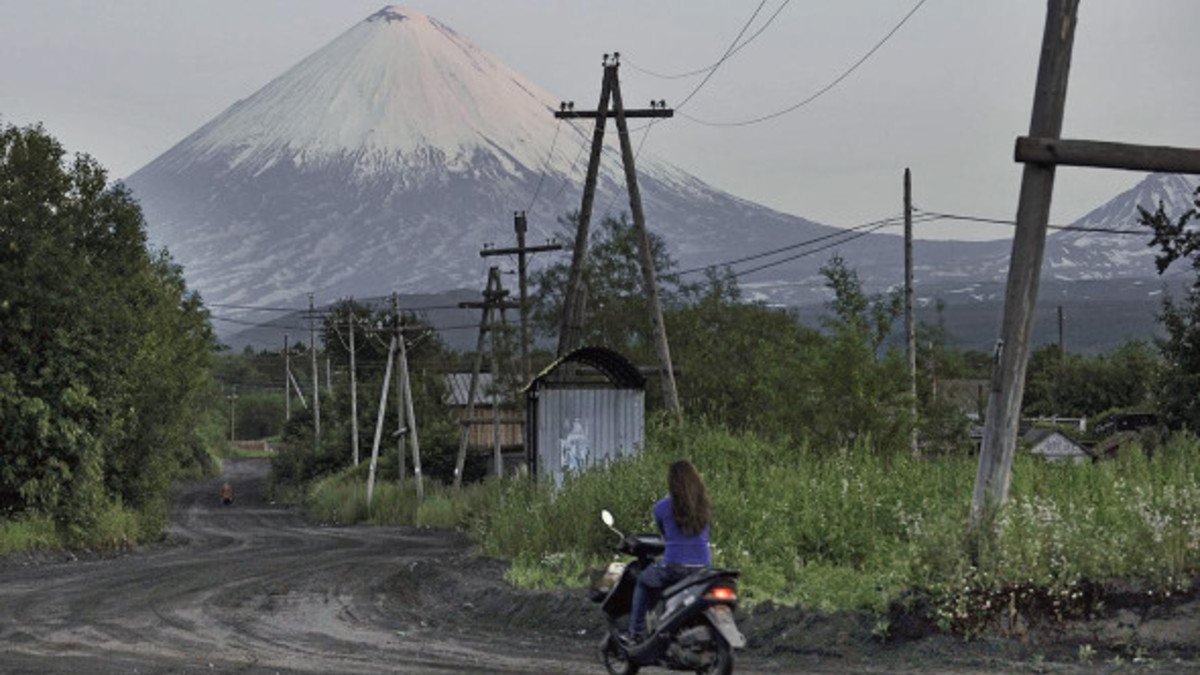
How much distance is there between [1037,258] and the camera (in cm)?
1611

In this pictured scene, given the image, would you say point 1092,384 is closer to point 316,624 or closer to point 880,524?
point 880,524

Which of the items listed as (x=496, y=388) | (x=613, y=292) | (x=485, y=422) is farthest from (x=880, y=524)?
(x=485, y=422)

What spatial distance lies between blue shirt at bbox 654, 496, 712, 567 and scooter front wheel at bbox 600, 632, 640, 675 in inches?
37.1

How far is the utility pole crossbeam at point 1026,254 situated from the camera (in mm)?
15945

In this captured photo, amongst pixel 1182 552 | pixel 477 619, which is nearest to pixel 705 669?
pixel 1182 552

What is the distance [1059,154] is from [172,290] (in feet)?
164

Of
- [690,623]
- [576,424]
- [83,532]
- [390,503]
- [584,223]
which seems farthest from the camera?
[390,503]

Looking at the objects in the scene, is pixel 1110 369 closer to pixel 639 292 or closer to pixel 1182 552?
pixel 639 292

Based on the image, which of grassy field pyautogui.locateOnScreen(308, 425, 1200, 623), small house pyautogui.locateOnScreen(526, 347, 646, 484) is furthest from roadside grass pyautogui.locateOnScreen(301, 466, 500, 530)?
grassy field pyautogui.locateOnScreen(308, 425, 1200, 623)

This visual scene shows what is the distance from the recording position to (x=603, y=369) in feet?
112

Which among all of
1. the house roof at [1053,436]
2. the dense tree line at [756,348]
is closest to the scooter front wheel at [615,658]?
the dense tree line at [756,348]

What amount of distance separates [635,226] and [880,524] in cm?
1635

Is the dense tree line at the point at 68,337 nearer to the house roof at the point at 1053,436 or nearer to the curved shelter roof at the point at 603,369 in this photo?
the curved shelter roof at the point at 603,369

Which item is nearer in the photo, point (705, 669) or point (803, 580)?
point (705, 669)
